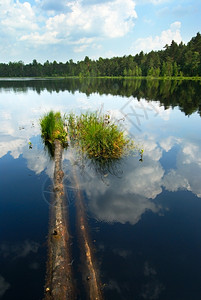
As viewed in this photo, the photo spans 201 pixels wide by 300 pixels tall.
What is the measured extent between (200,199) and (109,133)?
5673 millimetres

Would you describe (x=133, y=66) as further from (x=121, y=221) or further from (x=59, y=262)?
(x=59, y=262)

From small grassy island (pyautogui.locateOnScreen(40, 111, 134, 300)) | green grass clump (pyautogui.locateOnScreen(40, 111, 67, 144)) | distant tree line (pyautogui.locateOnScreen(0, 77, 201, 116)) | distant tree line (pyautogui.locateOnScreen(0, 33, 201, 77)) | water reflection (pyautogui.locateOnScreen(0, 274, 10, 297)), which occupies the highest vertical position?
distant tree line (pyautogui.locateOnScreen(0, 33, 201, 77))

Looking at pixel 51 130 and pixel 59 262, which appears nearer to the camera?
pixel 59 262

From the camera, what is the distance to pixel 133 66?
12156 cm

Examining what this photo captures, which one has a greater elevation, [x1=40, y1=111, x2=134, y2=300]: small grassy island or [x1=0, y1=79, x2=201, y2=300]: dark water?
[x1=40, y1=111, x2=134, y2=300]: small grassy island

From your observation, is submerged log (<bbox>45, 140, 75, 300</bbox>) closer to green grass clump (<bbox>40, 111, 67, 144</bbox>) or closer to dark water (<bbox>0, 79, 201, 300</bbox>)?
dark water (<bbox>0, 79, 201, 300</bbox>)

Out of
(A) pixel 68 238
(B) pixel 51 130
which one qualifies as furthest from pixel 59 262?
(B) pixel 51 130

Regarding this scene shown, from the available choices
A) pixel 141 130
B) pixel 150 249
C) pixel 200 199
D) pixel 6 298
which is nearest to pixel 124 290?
pixel 150 249

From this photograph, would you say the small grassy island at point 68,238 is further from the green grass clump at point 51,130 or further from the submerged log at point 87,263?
the green grass clump at point 51,130

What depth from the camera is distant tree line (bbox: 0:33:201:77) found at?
87250 millimetres

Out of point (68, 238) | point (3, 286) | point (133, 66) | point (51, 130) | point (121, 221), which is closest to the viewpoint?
point (3, 286)

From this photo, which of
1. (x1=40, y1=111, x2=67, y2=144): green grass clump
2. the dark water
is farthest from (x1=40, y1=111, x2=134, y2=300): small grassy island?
(x1=40, y1=111, x2=67, y2=144): green grass clump

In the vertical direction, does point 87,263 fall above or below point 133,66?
below

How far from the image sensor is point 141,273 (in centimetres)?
396
